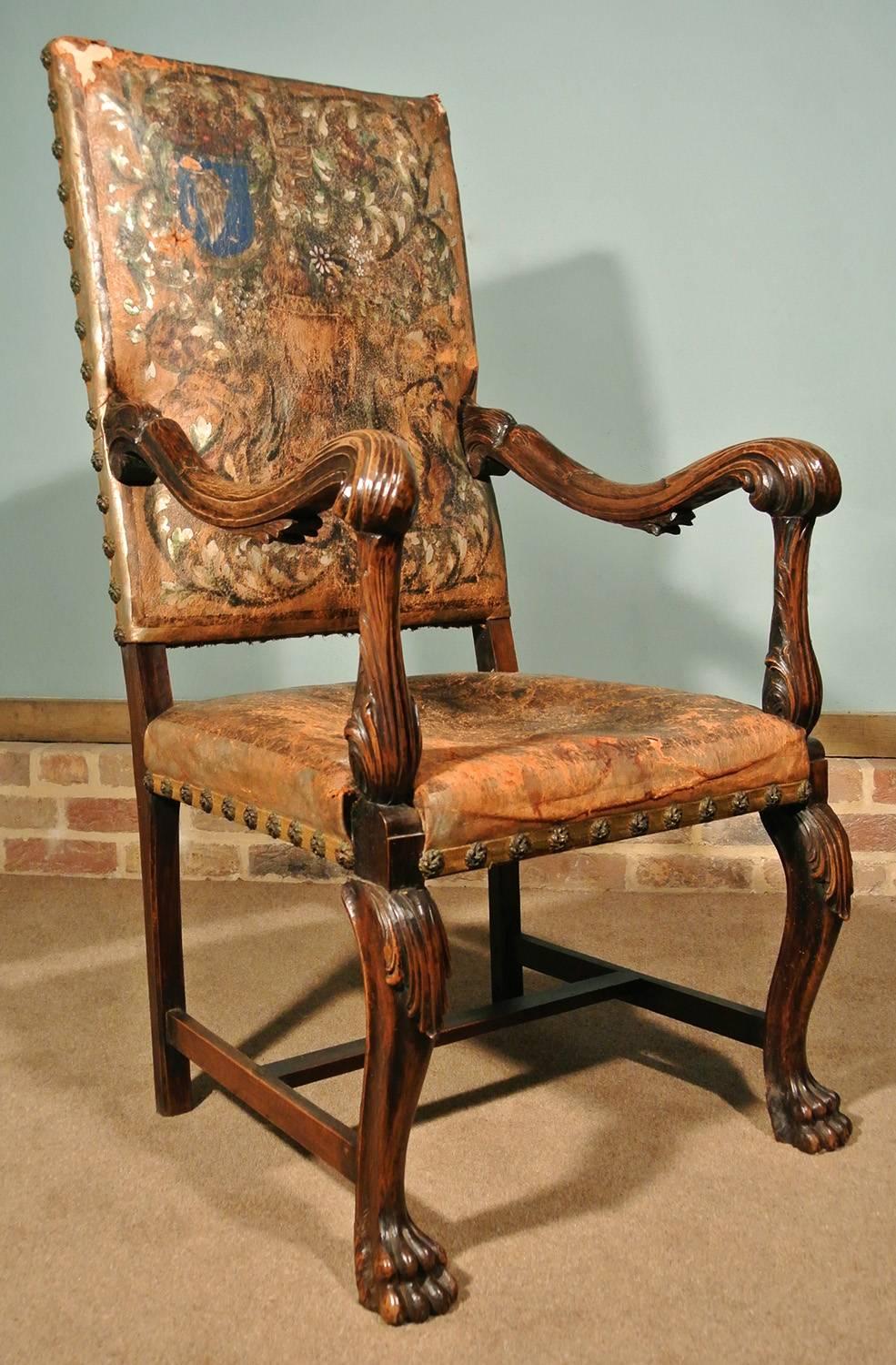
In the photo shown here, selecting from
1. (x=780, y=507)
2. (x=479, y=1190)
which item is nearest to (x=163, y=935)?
(x=479, y=1190)

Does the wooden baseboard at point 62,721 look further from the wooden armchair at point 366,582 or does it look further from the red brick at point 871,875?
the red brick at point 871,875

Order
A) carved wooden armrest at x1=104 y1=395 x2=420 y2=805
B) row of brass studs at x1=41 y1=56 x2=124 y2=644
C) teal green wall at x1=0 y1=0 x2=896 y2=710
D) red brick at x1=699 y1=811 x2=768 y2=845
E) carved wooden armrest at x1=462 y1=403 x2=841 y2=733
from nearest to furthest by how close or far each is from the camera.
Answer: carved wooden armrest at x1=104 y1=395 x2=420 y2=805
carved wooden armrest at x1=462 y1=403 x2=841 y2=733
row of brass studs at x1=41 y1=56 x2=124 y2=644
teal green wall at x1=0 y1=0 x2=896 y2=710
red brick at x1=699 y1=811 x2=768 y2=845

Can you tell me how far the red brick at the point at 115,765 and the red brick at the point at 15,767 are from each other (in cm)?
15

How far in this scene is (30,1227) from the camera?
54.3 inches

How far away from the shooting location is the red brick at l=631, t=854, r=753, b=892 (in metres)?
2.58

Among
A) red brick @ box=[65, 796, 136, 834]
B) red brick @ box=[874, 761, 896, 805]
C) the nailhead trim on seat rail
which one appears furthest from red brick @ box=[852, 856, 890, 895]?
red brick @ box=[65, 796, 136, 834]

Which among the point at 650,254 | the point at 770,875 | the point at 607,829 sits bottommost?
the point at 770,875

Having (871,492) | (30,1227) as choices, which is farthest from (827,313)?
(30,1227)

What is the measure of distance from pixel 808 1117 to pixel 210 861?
4.84 feet

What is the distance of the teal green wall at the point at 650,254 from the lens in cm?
244

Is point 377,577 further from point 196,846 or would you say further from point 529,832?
point 196,846

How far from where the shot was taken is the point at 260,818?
135 cm

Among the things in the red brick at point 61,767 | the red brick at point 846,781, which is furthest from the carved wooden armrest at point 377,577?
the red brick at point 61,767

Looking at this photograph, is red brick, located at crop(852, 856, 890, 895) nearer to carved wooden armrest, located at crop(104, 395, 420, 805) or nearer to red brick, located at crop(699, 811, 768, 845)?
red brick, located at crop(699, 811, 768, 845)
